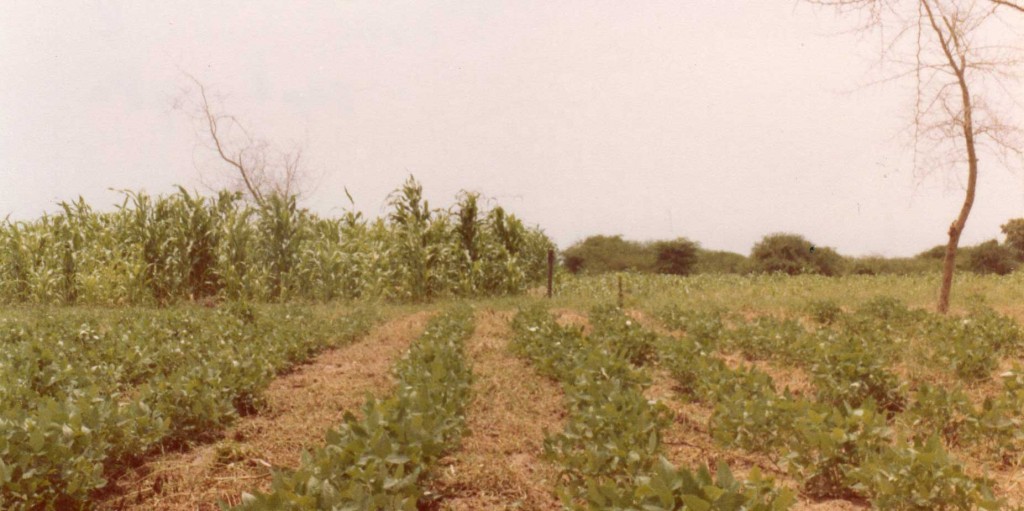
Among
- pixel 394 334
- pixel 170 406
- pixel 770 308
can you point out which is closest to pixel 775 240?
pixel 770 308

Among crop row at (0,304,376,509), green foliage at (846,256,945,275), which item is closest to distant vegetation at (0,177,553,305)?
crop row at (0,304,376,509)

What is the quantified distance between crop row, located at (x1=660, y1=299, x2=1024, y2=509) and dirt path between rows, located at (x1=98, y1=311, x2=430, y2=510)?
268 cm

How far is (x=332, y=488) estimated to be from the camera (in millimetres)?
2830

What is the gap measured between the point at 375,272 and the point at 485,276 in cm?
270

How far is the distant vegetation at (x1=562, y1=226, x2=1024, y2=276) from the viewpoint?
32.0 meters

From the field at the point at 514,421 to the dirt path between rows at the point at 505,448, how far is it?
0.08 feet


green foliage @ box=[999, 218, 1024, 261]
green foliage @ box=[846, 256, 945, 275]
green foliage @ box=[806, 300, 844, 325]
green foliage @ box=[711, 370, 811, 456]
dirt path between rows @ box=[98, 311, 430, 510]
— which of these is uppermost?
green foliage @ box=[999, 218, 1024, 261]

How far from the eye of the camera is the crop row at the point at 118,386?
3934 mm

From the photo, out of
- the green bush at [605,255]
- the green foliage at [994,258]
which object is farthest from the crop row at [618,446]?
the green foliage at [994,258]

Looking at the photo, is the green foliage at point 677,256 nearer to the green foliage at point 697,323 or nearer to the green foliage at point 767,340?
the green foliage at point 697,323

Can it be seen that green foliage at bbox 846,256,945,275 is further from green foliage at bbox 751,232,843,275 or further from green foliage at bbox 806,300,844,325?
green foliage at bbox 806,300,844,325

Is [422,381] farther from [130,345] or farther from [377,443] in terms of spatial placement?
[130,345]

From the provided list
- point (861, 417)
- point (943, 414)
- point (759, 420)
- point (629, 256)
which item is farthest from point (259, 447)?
point (629, 256)

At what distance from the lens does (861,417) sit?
4.15m
